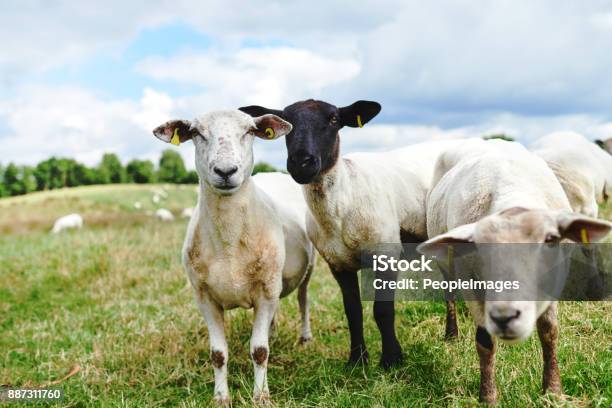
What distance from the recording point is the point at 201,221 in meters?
4.72

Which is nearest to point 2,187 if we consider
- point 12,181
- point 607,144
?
point 12,181

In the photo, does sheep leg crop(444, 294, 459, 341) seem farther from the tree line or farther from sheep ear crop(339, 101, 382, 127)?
the tree line

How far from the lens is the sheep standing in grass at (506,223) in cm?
307

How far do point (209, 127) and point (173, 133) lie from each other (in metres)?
0.40

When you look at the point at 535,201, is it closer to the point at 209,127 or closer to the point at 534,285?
the point at 534,285

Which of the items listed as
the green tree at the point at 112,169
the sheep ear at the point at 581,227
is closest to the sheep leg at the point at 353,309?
the sheep ear at the point at 581,227

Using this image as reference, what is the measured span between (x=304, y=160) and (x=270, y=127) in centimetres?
41

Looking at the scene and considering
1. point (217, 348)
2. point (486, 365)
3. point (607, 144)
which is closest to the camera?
point (486, 365)

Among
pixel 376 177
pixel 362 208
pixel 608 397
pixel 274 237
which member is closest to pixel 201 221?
pixel 274 237

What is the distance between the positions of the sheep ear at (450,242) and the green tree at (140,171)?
96344 mm

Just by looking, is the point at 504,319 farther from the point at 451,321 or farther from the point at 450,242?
the point at 451,321

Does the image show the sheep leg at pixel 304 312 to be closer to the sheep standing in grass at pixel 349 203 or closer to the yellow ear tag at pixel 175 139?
the sheep standing in grass at pixel 349 203

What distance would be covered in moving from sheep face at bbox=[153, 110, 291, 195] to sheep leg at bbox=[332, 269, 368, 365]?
1449 mm

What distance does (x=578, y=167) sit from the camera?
7.38m
